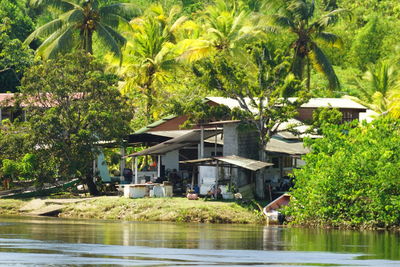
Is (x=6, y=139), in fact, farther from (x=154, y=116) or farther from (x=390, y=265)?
(x=390, y=265)

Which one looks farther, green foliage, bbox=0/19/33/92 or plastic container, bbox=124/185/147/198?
green foliage, bbox=0/19/33/92

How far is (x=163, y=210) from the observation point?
3950 centimetres

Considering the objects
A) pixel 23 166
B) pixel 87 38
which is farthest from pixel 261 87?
pixel 87 38

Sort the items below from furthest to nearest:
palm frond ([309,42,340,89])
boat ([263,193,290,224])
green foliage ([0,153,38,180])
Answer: palm frond ([309,42,340,89]) → green foliage ([0,153,38,180]) → boat ([263,193,290,224])

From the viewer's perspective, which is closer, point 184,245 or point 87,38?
point 184,245

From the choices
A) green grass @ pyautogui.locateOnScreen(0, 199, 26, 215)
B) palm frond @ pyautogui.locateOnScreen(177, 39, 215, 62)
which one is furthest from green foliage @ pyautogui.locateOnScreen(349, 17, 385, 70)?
green grass @ pyautogui.locateOnScreen(0, 199, 26, 215)

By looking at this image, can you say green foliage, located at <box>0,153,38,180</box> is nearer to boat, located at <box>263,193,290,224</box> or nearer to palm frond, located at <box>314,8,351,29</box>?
boat, located at <box>263,193,290,224</box>

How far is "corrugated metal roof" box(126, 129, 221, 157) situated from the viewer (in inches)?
1753

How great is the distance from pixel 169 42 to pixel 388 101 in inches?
560

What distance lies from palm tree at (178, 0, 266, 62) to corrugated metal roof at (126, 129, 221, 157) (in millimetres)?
8568

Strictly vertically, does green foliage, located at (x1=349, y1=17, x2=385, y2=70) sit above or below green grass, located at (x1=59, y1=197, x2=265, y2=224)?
above

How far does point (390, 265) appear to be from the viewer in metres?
23.5

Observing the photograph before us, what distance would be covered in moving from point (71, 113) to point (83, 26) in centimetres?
1008

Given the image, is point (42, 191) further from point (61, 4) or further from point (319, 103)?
point (319, 103)
